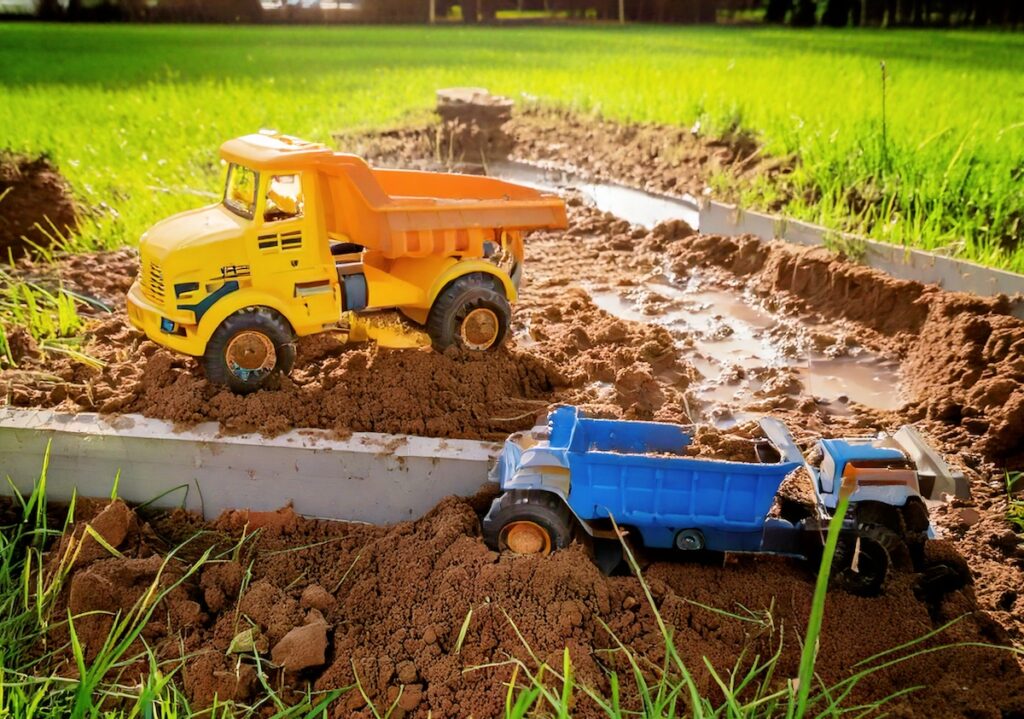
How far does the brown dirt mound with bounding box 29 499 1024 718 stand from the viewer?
5.97 feet

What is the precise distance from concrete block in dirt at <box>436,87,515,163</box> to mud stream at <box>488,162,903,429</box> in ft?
10.3

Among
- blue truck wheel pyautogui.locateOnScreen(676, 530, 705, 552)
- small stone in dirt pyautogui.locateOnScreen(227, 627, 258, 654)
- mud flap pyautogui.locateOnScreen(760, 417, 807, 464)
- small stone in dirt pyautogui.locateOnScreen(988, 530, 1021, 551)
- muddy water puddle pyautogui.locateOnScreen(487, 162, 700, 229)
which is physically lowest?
small stone in dirt pyautogui.locateOnScreen(227, 627, 258, 654)

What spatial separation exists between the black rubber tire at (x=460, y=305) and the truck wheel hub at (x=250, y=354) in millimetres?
571

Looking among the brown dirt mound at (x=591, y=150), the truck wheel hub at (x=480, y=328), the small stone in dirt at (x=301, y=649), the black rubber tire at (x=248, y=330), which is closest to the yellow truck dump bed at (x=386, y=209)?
the truck wheel hub at (x=480, y=328)

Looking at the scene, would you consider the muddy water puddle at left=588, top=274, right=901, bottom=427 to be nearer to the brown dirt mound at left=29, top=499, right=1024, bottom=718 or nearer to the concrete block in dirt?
the brown dirt mound at left=29, top=499, right=1024, bottom=718

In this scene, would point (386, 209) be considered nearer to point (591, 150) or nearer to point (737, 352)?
point (737, 352)

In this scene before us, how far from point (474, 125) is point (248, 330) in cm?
484

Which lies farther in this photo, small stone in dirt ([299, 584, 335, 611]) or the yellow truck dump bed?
the yellow truck dump bed

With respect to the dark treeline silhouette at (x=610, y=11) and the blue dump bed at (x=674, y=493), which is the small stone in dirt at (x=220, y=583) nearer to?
the blue dump bed at (x=674, y=493)

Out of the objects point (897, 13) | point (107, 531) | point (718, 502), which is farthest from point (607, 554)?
point (897, 13)

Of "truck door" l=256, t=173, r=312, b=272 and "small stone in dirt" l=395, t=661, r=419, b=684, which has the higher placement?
"truck door" l=256, t=173, r=312, b=272

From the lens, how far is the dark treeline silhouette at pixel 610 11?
7.91 meters

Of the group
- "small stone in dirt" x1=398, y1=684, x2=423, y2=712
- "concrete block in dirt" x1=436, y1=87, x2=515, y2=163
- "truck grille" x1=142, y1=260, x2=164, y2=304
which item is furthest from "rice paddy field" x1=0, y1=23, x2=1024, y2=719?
"concrete block in dirt" x1=436, y1=87, x2=515, y2=163

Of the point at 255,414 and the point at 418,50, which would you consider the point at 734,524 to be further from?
the point at 418,50
